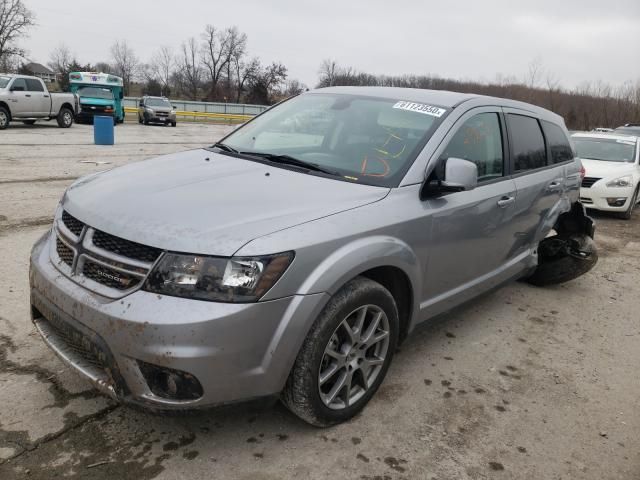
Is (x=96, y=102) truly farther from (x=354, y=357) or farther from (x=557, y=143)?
(x=354, y=357)

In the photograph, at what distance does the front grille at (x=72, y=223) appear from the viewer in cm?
251

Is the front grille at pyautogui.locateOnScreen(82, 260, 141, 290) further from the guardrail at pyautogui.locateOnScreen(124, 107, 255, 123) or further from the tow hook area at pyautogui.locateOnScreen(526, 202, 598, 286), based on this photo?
the guardrail at pyautogui.locateOnScreen(124, 107, 255, 123)

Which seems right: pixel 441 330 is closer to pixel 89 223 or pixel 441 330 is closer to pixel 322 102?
pixel 322 102

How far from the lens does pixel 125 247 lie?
2.26 metres

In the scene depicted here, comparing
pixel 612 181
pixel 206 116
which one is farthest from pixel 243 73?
pixel 612 181

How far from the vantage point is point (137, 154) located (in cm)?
1320

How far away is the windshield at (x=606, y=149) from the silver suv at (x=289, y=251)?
7566mm

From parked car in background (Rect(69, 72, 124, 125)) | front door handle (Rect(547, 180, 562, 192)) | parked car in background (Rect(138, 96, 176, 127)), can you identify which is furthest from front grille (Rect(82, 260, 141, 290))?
parked car in background (Rect(138, 96, 176, 127))

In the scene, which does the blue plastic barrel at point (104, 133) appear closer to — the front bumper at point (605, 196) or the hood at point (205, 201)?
the front bumper at point (605, 196)

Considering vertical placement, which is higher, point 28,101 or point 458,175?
point 28,101

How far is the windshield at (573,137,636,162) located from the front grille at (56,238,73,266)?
998 cm

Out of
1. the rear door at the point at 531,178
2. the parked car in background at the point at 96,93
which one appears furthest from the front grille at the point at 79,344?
the parked car in background at the point at 96,93

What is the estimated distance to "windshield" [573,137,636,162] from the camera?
10.2 metres

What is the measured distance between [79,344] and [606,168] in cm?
974
